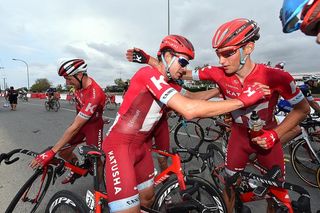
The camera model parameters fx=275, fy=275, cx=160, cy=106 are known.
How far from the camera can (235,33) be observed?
2695 millimetres

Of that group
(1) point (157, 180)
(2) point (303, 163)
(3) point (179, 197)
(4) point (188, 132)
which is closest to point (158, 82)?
(3) point (179, 197)

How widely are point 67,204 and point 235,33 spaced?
95.5 inches

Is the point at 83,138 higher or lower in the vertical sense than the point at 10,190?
higher

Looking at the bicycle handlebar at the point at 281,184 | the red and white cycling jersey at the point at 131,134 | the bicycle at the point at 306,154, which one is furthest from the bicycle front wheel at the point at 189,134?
the bicycle handlebar at the point at 281,184

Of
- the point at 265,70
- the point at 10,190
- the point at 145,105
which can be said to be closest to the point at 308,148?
the point at 265,70

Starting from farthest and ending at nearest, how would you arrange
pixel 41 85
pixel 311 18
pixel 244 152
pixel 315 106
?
pixel 41 85 < pixel 315 106 < pixel 244 152 < pixel 311 18

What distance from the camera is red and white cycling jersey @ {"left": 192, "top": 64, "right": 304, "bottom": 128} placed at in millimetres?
2816

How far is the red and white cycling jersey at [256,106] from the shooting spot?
2.84 m

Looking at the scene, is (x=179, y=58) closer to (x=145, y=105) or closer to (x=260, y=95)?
(x=145, y=105)

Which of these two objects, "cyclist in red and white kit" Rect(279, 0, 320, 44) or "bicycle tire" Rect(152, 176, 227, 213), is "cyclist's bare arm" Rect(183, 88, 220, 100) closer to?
"bicycle tire" Rect(152, 176, 227, 213)

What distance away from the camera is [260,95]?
2.13 meters

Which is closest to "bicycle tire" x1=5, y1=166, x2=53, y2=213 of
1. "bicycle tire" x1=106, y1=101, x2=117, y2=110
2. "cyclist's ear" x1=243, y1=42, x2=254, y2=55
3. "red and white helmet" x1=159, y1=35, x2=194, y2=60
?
"red and white helmet" x1=159, y1=35, x2=194, y2=60

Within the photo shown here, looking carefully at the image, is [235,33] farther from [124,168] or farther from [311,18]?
[124,168]

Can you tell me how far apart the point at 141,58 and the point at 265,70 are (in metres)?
2.03
